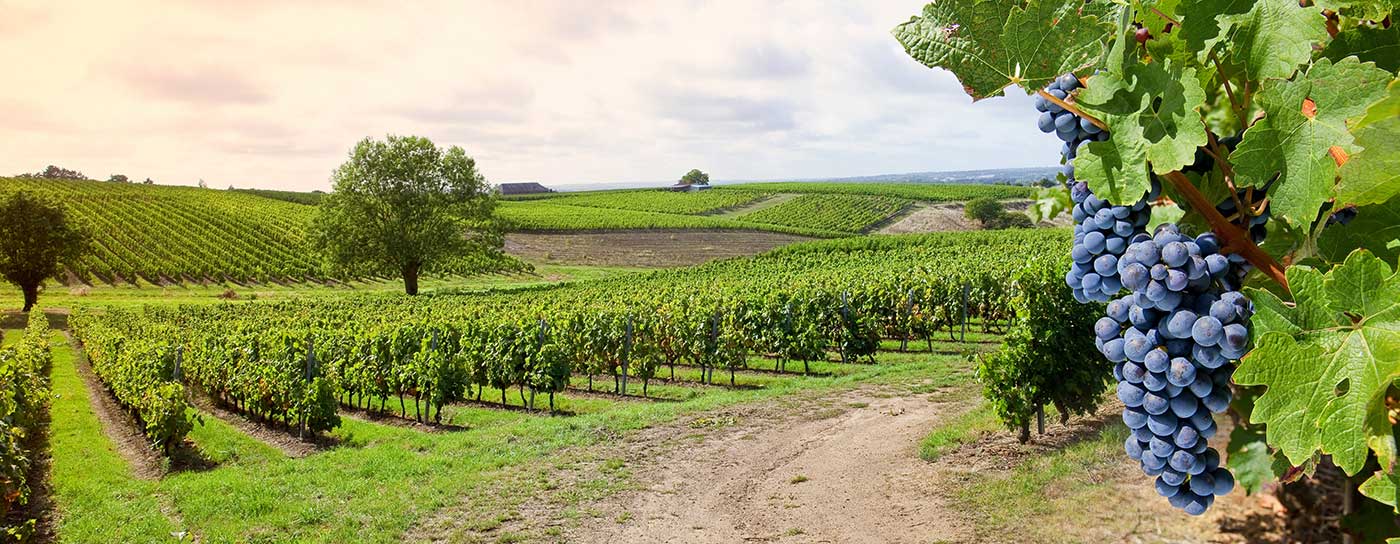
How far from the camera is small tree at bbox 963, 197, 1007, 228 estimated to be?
83875 millimetres

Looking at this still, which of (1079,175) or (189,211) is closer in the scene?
(1079,175)

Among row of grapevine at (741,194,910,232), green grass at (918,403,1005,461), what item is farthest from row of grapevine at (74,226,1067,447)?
row of grapevine at (741,194,910,232)

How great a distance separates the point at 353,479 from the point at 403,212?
35546 mm

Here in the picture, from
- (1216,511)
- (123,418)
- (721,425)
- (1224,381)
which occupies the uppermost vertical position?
(1224,381)

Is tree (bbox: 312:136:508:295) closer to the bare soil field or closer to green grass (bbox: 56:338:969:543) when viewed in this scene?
the bare soil field

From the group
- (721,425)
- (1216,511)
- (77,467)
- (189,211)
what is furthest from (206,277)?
(1216,511)

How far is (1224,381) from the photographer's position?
4.30 feet

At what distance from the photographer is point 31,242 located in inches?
1508

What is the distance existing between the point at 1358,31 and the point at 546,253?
63883 millimetres

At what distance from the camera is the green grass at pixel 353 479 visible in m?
8.31

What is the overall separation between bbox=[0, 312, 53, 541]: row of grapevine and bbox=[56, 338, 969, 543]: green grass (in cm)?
52

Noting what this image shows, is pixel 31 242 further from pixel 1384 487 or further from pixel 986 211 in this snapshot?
pixel 986 211

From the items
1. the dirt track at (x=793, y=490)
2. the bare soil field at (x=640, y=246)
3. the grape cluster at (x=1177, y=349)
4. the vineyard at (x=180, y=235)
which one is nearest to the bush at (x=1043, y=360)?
the dirt track at (x=793, y=490)

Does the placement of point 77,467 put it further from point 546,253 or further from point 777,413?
point 546,253
